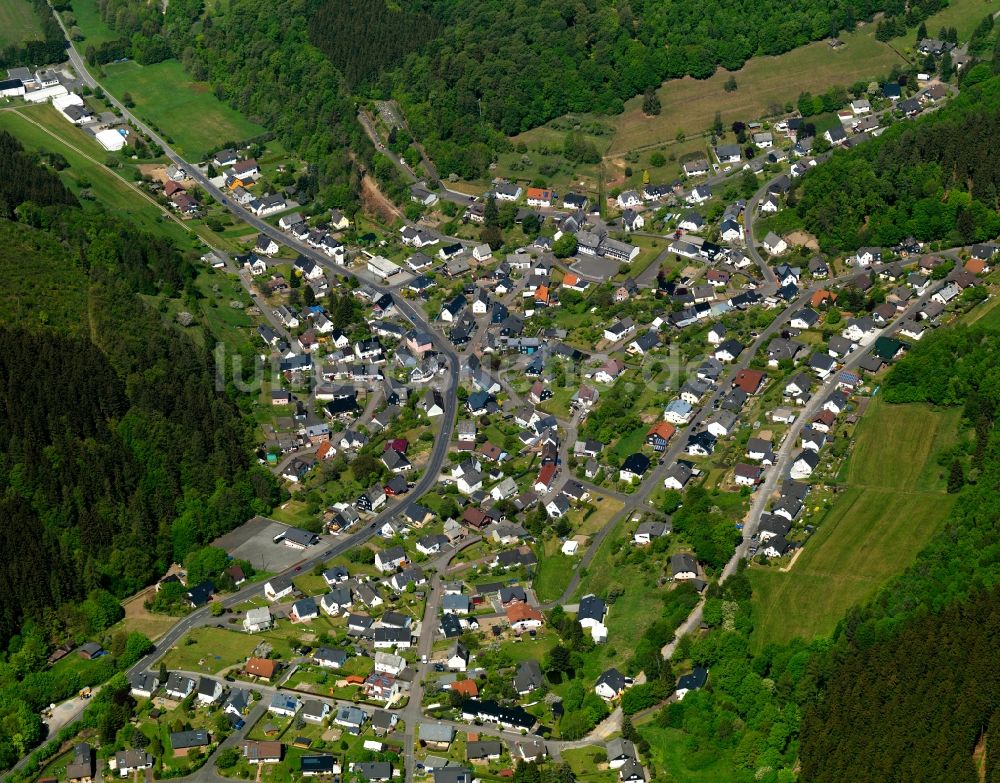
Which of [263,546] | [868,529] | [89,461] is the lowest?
[263,546]

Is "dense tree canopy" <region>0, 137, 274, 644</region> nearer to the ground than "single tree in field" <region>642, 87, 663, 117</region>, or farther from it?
nearer to the ground

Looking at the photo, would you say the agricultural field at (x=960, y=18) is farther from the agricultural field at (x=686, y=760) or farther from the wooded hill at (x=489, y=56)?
the agricultural field at (x=686, y=760)

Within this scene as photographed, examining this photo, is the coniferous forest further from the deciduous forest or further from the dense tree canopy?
the deciduous forest

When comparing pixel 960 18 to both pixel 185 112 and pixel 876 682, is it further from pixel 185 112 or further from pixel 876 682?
pixel 876 682

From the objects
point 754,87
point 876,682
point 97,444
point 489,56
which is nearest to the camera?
point 876,682

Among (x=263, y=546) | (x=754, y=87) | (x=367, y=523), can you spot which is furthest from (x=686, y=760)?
(x=754, y=87)

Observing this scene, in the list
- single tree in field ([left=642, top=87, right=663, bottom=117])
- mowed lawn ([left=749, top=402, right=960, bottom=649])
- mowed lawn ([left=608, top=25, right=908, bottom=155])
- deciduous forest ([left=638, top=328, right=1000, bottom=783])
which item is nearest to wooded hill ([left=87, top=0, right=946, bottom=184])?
mowed lawn ([left=608, top=25, right=908, bottom=155])
